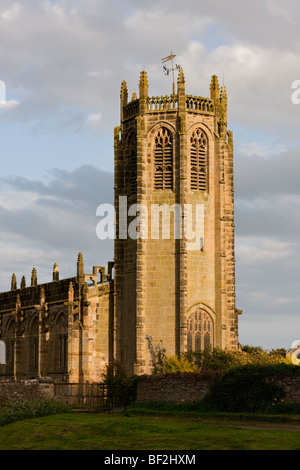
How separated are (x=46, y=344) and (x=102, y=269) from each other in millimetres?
7317

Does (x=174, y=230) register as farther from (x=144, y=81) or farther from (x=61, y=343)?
(x=61, y=343)

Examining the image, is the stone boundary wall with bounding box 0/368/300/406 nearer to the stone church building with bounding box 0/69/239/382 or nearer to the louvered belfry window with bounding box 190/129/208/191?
the stone church building with bounding box 0/69/239/382

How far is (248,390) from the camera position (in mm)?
36562

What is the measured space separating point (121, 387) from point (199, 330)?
1239 cm

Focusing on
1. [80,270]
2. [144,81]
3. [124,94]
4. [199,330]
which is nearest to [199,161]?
[144,81]

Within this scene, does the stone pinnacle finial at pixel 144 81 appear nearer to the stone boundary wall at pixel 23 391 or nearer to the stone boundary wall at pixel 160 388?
the stone boundary wall at pixel 160 388

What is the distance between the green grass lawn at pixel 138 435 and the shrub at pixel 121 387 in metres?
8.11

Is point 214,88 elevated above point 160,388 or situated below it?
above

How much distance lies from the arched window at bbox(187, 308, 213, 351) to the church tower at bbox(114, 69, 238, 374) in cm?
7

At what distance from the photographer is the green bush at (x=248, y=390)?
35.4 metres

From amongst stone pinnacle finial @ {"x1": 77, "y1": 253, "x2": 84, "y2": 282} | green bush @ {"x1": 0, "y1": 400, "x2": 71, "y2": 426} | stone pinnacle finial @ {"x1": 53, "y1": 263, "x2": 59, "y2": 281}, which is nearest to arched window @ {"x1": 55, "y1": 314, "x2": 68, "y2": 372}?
stone pinnacle finial @ {"x1": 77, "y1": 253, "x2": 84, "y2": 282}

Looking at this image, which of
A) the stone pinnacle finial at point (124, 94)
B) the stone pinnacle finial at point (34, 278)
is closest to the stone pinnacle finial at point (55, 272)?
the stone pinnacle finial at point (34, 278)
